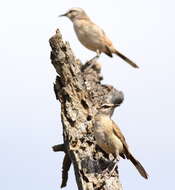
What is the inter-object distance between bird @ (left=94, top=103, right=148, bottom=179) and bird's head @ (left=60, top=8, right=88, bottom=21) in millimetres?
4642

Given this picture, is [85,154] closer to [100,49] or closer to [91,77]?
[91,77]

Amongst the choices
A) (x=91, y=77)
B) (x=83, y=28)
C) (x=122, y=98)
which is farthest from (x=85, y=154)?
(x=83, y=28)

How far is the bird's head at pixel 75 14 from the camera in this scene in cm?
1487

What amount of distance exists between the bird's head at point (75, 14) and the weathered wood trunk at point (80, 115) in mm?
4074

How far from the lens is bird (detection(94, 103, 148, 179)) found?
999cm

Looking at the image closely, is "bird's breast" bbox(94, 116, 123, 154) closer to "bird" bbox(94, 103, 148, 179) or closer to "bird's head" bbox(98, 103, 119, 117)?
"bird" bbox(94, 103, 148, 179)

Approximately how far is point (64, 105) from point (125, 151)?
1.16 m

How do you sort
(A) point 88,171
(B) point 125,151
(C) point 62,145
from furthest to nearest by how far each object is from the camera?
(B) point 125,151
(C) point 62,145
(A) point 88,171

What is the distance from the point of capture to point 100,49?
14.5 metres

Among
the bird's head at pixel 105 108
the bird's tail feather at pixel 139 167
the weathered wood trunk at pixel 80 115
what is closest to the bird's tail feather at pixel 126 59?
the weathered wood trunk at pixel 80 115

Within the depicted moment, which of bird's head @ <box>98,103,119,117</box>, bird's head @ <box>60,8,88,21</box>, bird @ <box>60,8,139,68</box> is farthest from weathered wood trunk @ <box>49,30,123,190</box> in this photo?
bird's head @ <box>60,8,88,21</box>

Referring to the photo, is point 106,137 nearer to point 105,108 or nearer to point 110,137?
point 110,137

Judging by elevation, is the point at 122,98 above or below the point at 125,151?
above

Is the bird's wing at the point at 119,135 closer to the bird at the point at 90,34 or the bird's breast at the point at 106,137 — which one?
the bird's breast at the point at 106,137
